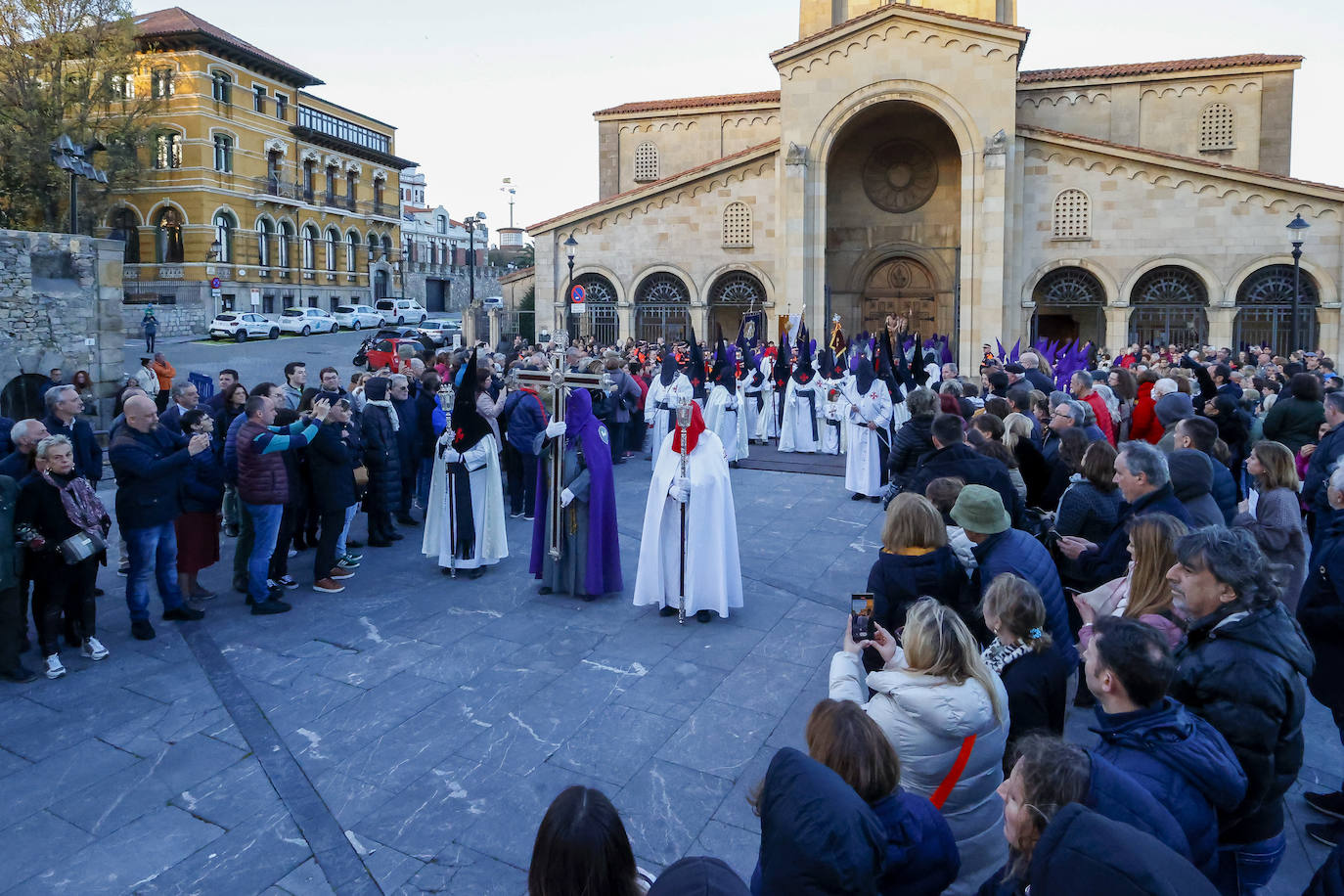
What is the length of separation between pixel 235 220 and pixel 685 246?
26922mm

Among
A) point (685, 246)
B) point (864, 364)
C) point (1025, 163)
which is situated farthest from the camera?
point (685, 246)

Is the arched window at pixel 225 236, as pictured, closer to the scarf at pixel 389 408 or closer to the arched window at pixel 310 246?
the arched window at pixel 310 246

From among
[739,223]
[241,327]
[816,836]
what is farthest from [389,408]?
[241,327]

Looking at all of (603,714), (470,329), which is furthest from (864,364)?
(470,329)

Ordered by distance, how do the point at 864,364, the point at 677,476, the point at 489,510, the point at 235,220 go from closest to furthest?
1. the point at 677,476
2. the point at 489,510
3. the point at 864,364
4. the point at 235,220

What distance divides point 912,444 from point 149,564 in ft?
20.1

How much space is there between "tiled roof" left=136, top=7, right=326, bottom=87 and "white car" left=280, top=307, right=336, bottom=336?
12480 millimetres

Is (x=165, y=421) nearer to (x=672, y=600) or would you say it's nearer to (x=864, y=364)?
(x=672, y=600)

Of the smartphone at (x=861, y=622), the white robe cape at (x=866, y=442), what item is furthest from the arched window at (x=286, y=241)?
the smartphone at (x=861, y=622)

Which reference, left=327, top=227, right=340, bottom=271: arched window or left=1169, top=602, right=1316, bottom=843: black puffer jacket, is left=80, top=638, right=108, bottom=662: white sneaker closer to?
left=1169, top=602, right=1316, bottom=843: black puffer jacket

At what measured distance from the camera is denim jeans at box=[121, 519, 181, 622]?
6902 millimetres

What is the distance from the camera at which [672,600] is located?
750 centimetres

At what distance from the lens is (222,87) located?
42375mm

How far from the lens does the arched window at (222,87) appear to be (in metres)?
41.6
